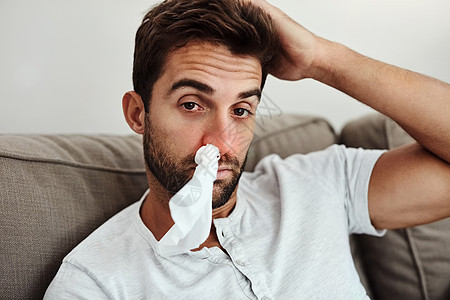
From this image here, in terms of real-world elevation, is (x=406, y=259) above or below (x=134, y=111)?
below

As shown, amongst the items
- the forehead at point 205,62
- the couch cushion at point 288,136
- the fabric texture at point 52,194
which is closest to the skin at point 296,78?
the forehead at point 205,62

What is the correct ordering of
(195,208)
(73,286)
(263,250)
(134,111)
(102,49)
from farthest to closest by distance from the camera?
(102,49) < (134,111) < (263,250) < (73,286) < (195,208)

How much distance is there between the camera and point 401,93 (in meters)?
1.13

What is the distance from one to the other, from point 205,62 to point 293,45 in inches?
11.8

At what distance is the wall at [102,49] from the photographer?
1392 millimetres

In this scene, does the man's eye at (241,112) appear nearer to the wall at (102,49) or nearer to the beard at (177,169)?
the beard at (177,169)

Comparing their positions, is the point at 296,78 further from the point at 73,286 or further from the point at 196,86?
the point at 73,286

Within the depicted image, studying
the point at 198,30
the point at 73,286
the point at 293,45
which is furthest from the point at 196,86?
the point at 73,286

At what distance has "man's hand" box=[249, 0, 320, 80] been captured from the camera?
3.77ft

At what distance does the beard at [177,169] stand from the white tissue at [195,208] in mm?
43

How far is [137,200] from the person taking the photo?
1286 millimetres

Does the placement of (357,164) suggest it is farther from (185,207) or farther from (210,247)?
(185,207)

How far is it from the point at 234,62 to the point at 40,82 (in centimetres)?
73

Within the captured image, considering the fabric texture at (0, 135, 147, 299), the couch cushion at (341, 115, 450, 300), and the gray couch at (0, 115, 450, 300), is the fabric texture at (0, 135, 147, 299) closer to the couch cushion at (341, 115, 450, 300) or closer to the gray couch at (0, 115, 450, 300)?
the gray couch at (0, 115, 450, 300)
